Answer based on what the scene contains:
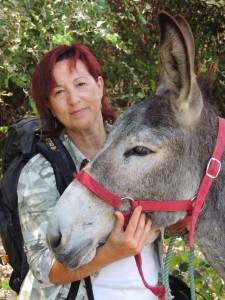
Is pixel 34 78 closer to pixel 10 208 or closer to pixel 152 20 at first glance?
pixel 10 208

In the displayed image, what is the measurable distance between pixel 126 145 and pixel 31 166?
0.48 metres

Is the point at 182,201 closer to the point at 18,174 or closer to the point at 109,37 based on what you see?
the point at 18,174

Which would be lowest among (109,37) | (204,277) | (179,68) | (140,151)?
(204,277)

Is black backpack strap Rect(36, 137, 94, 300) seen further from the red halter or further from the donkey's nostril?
the donkey's nostril

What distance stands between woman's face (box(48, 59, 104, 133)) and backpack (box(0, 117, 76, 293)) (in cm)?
13

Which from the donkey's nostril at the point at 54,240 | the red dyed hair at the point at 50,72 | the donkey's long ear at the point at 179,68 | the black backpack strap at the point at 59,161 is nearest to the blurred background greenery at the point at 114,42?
the donkey's long ear at the point at 179,68

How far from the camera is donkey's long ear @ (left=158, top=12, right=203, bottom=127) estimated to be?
179cm

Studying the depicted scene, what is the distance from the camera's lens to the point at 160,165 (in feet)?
6.44

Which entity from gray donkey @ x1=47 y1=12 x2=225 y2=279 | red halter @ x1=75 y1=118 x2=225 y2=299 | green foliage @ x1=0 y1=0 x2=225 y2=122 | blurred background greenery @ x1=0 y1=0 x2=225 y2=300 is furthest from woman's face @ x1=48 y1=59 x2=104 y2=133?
green foliage @ x1=0 y1=0 x2=225 y2=122

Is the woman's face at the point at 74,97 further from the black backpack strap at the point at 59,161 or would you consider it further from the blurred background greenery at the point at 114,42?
the blurred background greenery at the point at 114,42

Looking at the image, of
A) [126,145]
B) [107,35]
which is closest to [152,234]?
[126,145]

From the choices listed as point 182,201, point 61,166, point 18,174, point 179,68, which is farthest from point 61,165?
point 179,68

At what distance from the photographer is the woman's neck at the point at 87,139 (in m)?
2.39

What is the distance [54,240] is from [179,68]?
85 cm
